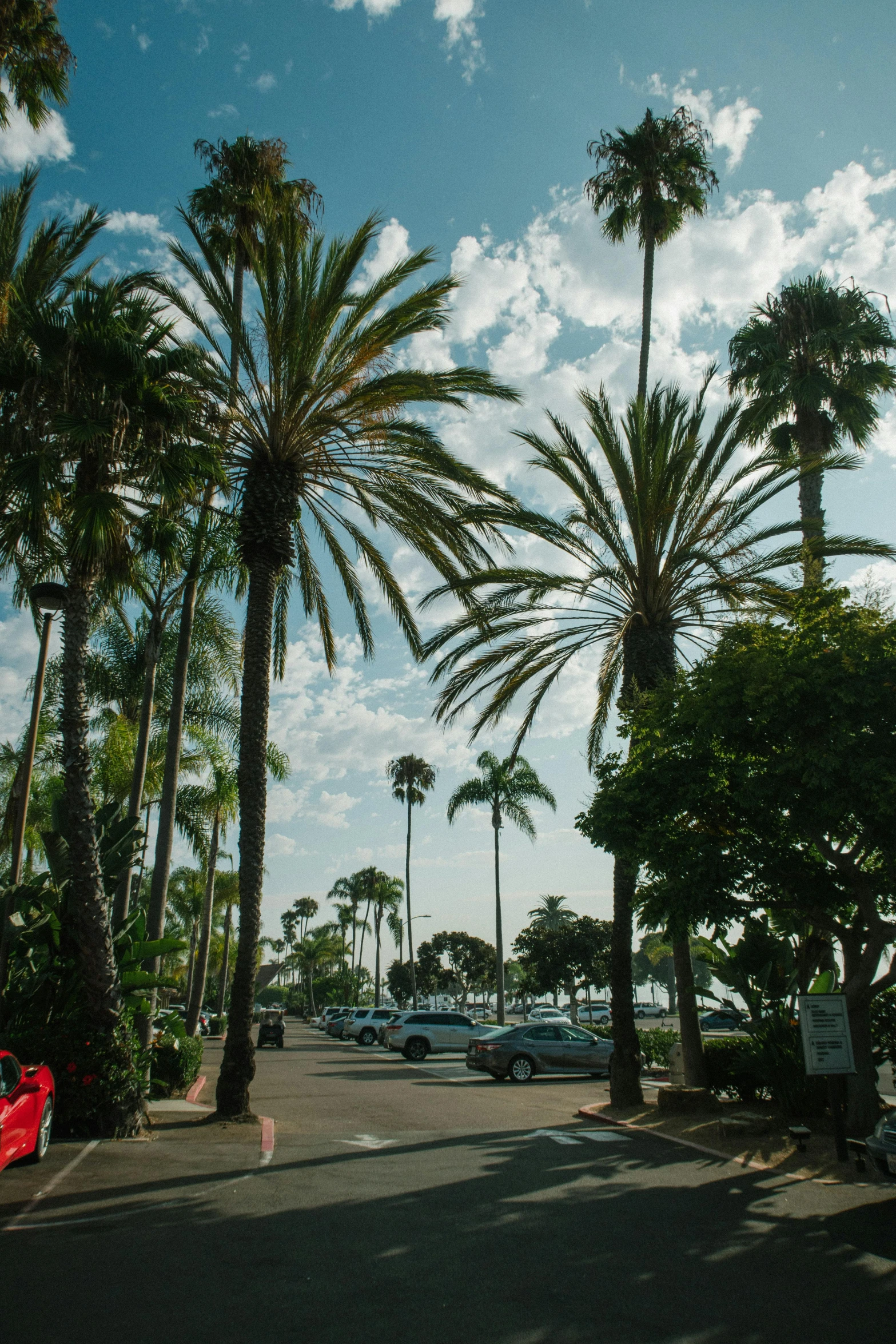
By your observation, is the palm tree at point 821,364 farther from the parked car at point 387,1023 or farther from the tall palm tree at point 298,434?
the parked car at point 387,1023

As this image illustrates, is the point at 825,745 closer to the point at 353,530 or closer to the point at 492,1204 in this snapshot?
the point at 492,1204

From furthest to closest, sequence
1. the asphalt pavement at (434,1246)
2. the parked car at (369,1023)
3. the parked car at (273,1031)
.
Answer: the parked car at (369,1023) < the parked car at (273,1031) < the asphalt pavement at (434,1246)

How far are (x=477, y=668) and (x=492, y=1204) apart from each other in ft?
33.9

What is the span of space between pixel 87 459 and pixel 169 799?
7545 mm

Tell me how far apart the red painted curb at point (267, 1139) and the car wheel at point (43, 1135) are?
238cm

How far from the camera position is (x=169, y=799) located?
16969 millimetres

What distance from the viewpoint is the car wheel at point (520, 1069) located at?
23344 millimetres

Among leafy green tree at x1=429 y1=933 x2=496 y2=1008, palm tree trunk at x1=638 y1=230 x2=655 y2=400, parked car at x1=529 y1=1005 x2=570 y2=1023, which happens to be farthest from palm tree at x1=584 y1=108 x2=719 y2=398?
leafy green tree at x1=429 y1=933 x2=496 y2=1008

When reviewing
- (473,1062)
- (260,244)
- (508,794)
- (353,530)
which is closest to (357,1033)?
(508,794)

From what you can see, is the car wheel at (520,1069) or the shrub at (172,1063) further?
the car wheel at (520,1069)

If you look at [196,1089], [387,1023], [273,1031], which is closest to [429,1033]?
[387,1023]

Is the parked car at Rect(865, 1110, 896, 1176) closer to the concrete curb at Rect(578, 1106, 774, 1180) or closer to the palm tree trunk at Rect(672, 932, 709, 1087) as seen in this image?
the concrete curb at Rect(578, 1106, 774, 1180)

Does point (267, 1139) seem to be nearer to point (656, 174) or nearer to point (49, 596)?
point (49, 596)

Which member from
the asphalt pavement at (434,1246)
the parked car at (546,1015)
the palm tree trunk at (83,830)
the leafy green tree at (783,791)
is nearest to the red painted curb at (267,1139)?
the asphalt pavement at (434,1246)
